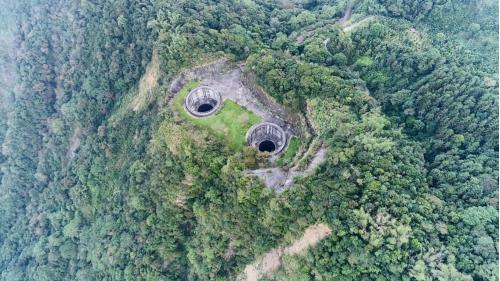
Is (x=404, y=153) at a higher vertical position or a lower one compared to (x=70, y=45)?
higher

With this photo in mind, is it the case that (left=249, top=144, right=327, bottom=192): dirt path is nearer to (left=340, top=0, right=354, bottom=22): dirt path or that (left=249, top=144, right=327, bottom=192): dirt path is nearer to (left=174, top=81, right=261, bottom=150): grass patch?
(left=174, top=81, right=261, bottom=150): grass patch

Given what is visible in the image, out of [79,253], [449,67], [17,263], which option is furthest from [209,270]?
[17,263]

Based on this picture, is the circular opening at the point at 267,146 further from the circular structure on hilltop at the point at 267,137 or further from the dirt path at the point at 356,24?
the dirt path at the point at 356,24

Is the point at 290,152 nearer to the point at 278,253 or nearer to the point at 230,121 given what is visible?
the point at 230,121

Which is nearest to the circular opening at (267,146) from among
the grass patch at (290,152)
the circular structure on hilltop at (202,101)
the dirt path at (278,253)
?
the grass patch at (290,152)

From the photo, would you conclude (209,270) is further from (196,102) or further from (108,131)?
(108,131)

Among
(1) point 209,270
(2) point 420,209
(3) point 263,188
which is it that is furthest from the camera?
(1) point 209,270
